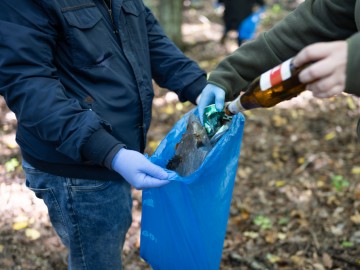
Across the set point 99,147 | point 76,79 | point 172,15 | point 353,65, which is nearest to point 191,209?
point 99,147

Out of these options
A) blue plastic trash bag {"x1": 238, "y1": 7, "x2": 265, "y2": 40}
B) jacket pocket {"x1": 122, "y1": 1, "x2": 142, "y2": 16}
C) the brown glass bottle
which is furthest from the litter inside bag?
blue plastic trash bag {"x1": 238, "y1": 7, "x2": 265, "y2": 40}

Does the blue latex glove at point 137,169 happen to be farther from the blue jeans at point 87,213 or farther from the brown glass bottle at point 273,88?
the brown glass bottle at point 273,88

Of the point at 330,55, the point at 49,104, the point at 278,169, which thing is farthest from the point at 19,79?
Result: the point at 278,169

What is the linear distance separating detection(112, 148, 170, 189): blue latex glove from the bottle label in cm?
46

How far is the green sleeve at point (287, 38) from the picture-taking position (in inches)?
63.9

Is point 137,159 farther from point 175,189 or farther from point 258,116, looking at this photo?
point 258,116

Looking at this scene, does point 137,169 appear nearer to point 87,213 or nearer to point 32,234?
point 87,213

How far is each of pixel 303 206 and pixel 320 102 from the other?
5.87 ft

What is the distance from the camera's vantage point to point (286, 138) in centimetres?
393

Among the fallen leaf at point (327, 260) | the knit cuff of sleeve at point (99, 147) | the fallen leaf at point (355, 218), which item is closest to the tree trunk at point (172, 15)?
the fallen leaf at point (355, 218)

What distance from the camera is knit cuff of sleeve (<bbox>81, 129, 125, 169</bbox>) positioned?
1.38 meters

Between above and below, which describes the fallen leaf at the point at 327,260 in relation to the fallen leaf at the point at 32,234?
above

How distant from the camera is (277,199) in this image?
3.18m

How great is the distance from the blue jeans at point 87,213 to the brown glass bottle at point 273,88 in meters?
0.61
